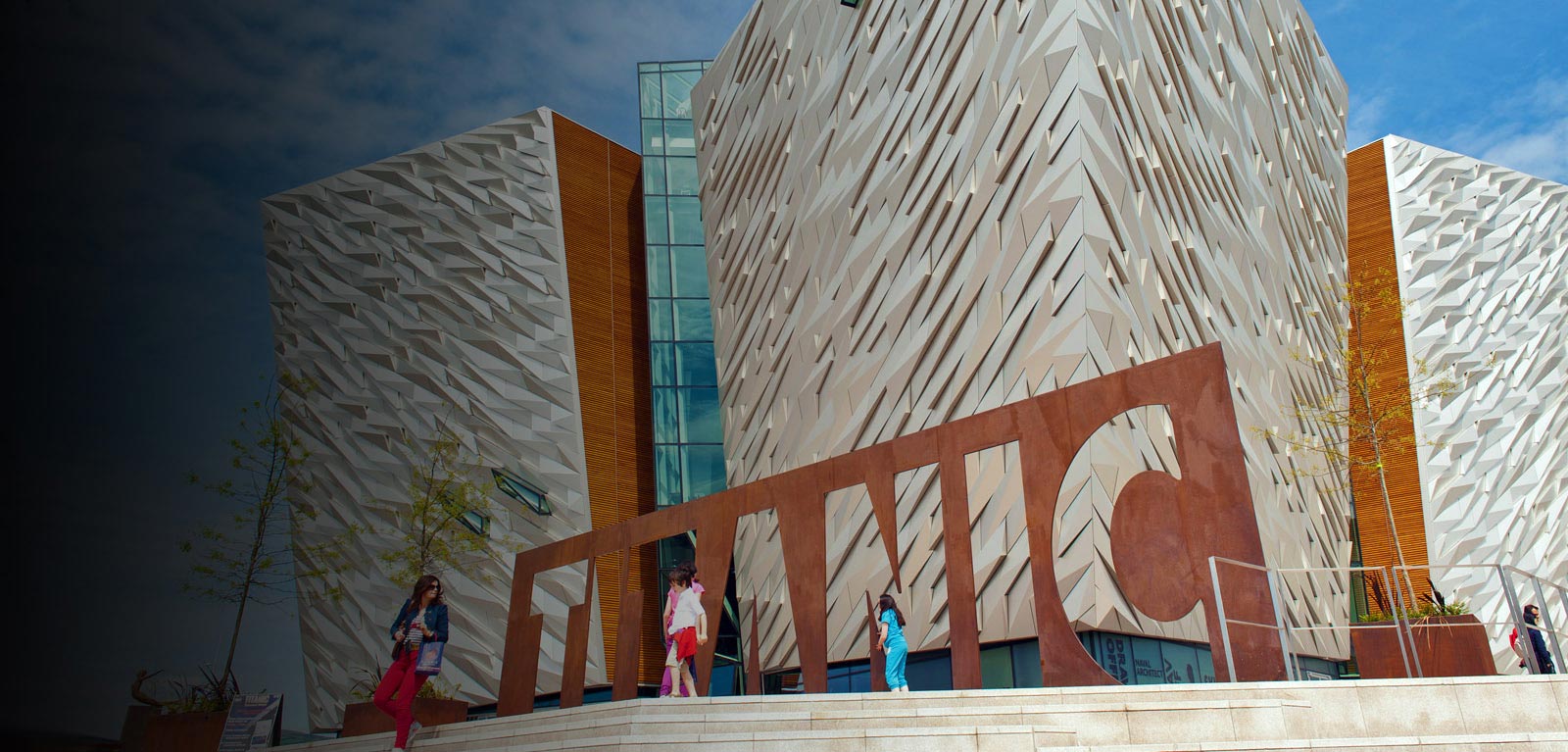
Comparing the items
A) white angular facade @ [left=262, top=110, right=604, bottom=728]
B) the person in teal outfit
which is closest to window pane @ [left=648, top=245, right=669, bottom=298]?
white angular facade @ [left=262, top=110, right=604, bottom=728]

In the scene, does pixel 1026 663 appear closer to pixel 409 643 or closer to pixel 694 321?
pixel 409 643

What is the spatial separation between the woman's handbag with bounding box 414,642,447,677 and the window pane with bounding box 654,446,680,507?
14.3m

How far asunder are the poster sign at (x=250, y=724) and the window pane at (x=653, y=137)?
A: 16.5 m

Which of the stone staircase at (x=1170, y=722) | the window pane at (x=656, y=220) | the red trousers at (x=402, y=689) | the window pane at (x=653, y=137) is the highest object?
the window pane at (x=653, y=137)

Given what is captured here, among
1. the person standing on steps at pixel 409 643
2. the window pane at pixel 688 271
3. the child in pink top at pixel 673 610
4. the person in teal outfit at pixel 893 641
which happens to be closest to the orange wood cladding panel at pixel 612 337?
the window pane at pixel 688 271

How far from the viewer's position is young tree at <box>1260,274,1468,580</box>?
18297 mm

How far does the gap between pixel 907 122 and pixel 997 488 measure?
6.49m

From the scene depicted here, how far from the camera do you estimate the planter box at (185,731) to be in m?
13.3

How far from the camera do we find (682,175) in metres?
25.9

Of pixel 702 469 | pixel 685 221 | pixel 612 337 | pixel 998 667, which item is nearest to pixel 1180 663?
pixel 998 667

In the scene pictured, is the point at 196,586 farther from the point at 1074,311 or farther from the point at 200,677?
the point at 1074,311

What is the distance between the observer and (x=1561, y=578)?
71.5 ft

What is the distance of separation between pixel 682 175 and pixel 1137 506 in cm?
1858

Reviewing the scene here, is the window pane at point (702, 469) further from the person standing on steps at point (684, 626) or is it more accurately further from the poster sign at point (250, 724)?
the person standing on steps at point (684, 626)
